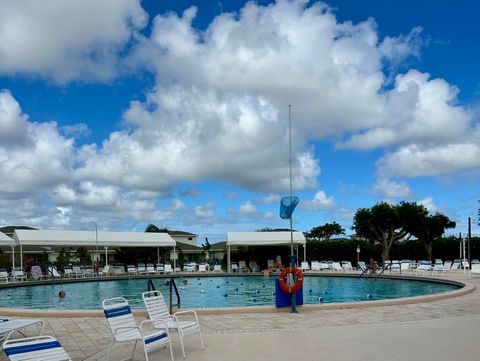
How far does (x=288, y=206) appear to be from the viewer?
11547mm

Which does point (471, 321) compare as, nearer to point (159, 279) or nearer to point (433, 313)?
point (433, 313)

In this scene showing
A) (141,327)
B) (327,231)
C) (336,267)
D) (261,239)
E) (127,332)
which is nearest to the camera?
(141,327)

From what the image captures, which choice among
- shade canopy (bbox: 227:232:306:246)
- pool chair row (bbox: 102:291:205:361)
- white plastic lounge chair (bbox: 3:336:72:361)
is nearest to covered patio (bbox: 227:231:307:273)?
shade canopy (bbox: 227:232:306:246)

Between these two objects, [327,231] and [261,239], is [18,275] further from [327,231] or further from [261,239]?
[327,231]

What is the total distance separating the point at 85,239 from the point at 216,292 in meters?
12.3

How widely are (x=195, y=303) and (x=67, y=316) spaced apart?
681cm

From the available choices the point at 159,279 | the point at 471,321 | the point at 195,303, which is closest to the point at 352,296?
the point at 195,303

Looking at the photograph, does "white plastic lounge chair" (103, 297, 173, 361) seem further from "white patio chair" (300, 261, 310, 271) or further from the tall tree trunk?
the tall tree trunk

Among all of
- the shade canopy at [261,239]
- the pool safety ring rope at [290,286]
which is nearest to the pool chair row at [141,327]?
the pool safety ring rope at [290,286]

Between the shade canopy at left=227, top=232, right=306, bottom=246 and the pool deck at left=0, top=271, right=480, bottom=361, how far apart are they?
21449 mm

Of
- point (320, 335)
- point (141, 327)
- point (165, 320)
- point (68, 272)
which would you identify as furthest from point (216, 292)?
point (141, 327)

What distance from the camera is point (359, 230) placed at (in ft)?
145

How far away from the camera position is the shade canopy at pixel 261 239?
32.7 m

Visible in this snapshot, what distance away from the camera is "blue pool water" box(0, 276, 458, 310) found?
17359 millimetres
